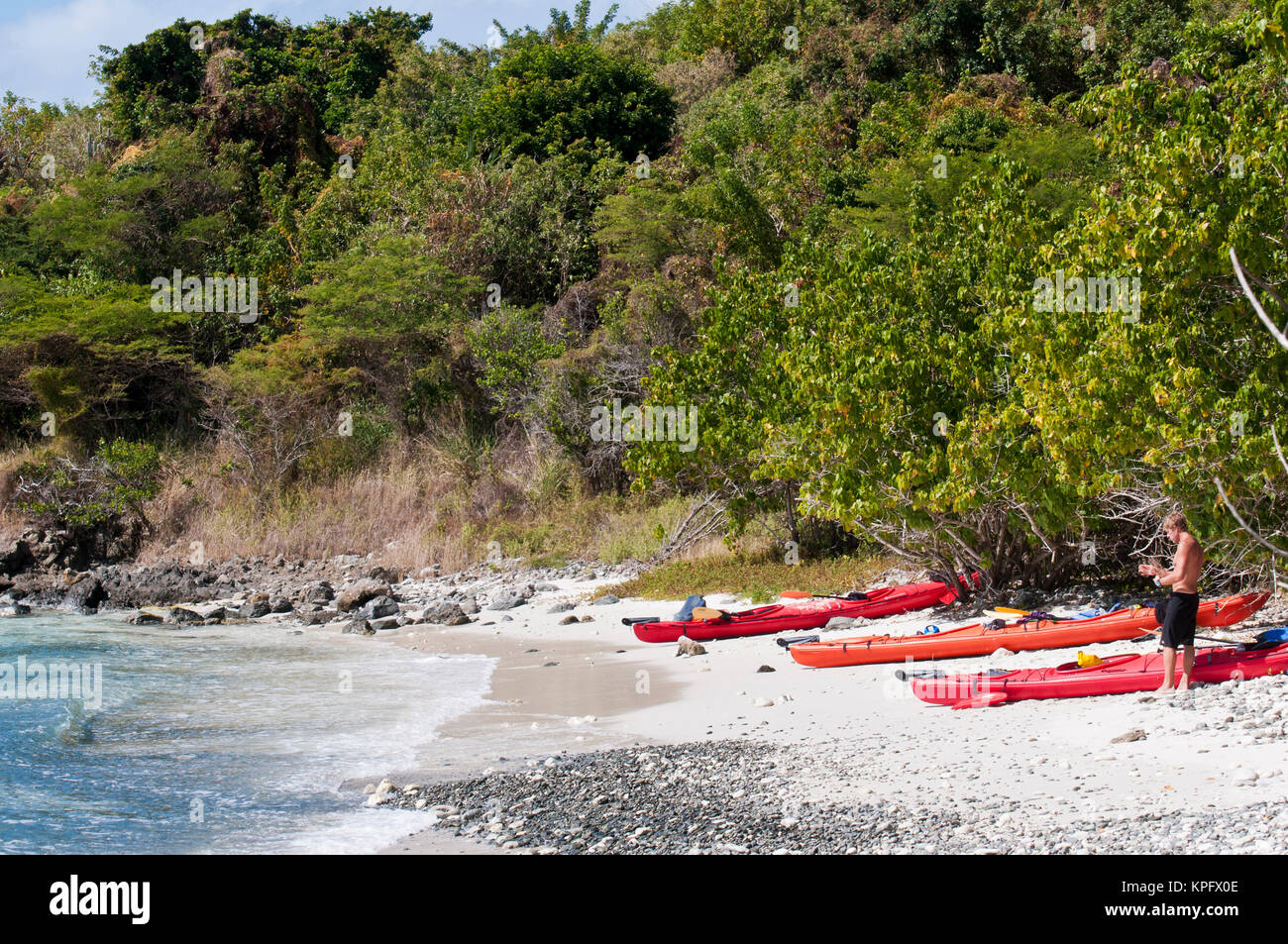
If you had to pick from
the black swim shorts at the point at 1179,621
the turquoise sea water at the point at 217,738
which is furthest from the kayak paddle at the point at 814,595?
the black swim shorts at the point at 1179,621

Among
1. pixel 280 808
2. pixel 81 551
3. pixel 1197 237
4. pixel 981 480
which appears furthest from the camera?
pixel 81 551

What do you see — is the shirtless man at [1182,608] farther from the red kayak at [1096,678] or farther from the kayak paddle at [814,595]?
the kayak paddle at [814,595]

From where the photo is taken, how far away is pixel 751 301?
16.4 metres

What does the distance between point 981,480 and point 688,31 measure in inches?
1351


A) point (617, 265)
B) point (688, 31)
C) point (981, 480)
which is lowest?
point (981, 480)

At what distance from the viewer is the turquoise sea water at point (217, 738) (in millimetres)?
6828

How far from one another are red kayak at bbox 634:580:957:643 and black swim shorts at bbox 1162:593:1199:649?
518 centimetres

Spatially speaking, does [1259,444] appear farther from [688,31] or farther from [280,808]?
[688,31]

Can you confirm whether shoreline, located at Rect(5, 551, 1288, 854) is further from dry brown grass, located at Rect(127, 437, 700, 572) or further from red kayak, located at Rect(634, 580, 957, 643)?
dry brown grass, located at Rect(127, 437, 700, 572)

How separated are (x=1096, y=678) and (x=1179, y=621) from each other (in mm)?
779

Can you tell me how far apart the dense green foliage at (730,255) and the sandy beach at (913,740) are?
2.18 meters

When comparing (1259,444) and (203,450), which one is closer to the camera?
(1259,444)

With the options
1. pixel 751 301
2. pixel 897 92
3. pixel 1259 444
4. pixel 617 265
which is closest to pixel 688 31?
pixel 897 92

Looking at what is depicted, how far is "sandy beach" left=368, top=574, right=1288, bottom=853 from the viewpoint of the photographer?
217 inches
